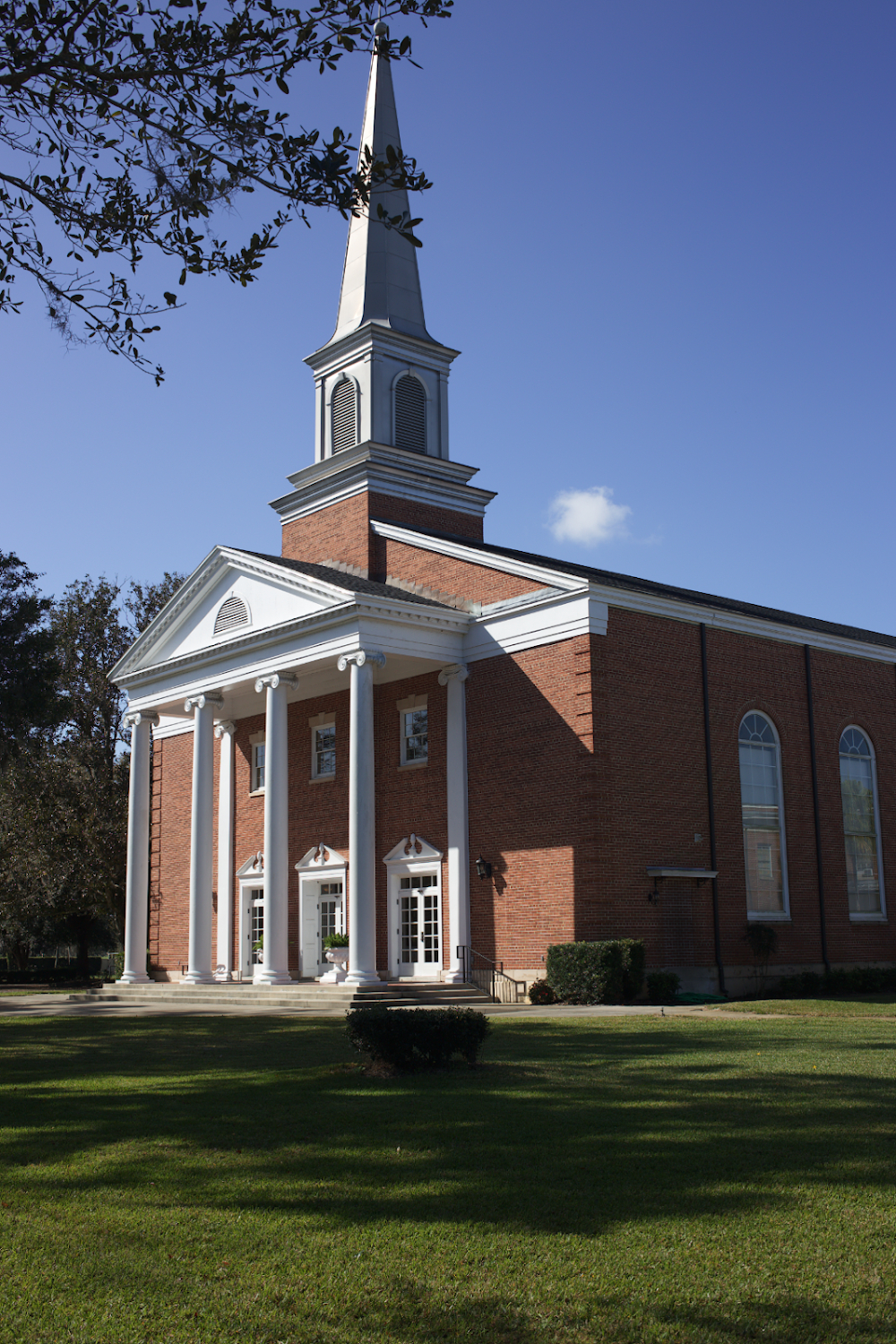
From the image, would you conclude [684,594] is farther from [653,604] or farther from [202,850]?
[202,850]

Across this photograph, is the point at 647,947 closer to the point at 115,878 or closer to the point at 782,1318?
the point at 782,1318

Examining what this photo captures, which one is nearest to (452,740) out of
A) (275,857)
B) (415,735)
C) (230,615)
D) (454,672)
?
(454,672)

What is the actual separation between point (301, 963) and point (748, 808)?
12032 millimetres

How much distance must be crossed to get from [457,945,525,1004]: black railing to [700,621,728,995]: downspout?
4283 mm

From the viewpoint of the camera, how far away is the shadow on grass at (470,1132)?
279 inches

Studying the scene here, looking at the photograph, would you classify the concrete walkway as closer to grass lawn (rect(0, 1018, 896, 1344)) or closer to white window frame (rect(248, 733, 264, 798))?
white window frame (rect(248, 733, 264, 798))

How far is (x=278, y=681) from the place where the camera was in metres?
27.8

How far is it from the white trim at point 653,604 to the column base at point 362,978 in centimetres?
874

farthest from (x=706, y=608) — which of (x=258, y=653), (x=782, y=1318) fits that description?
(x=782, y=1318)

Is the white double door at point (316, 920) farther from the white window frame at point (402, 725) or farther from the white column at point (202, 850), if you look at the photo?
the white window frame at point (402, 725)

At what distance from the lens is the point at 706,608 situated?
27281 millimetres

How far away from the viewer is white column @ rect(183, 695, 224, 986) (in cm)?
2908

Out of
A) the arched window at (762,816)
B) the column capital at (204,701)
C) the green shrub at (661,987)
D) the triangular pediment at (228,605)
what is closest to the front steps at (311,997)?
the green shrub at (661,987)

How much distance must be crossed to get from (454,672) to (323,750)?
19.3ft
